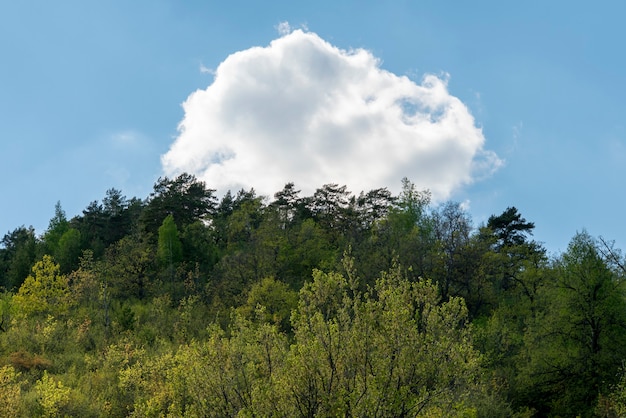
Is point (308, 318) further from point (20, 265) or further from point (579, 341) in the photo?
point (20, 265)

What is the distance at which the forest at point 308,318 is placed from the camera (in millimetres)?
10828

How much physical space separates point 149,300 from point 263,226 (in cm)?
1436

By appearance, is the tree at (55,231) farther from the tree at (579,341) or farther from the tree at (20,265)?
the tree at (579,341)

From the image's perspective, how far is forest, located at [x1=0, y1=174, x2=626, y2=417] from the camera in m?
10.8

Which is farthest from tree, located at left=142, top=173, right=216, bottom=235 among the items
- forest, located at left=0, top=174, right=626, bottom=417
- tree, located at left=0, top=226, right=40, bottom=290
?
tree, located at left=0, top=226, right=40, bottom=290

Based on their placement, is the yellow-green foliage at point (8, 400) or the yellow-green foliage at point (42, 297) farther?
the yellow-green foliage at point (42, 297)

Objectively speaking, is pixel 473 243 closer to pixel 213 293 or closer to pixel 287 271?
pixel 287 271

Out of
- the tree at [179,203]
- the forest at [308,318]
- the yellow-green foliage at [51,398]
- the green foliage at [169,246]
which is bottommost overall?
the yellow-green foliage at [51,398]

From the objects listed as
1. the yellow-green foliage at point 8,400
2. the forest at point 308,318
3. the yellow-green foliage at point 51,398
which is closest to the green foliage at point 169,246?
the forest at point 308,318

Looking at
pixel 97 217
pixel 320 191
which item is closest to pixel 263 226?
pixel 320 191

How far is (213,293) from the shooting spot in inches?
1977

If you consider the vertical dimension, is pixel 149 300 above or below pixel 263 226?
below

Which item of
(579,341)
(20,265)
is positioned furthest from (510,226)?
(20,265)

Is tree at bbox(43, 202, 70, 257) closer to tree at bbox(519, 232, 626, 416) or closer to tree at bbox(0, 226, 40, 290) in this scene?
tree at bbox(0, 226, 40, 290)
